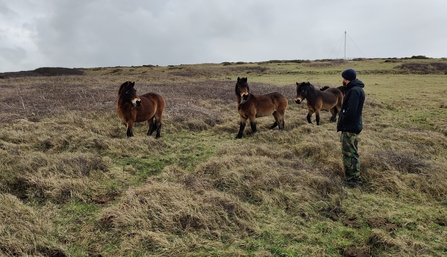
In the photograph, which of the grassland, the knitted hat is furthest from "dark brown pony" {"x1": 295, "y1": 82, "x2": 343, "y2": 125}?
the knitted hat

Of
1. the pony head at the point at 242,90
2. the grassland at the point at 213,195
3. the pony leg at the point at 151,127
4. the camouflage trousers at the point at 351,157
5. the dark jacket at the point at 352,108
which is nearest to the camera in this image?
the grassland at the point at 213,195

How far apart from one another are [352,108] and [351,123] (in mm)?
293

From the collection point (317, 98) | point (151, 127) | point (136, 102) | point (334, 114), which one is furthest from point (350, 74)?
point (334, 114)

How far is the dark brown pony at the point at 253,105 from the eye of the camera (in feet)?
28.3

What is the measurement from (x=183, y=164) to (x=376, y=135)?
607cm

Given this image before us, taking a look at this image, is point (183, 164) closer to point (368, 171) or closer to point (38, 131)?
point (368, 171)

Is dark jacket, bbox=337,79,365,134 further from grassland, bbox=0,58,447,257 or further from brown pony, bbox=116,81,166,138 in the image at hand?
brown pony, bbox=116,81,166,138

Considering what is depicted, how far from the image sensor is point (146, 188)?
4.74m

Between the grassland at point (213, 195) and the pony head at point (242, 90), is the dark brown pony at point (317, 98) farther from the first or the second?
the pony head at point (242, 90)

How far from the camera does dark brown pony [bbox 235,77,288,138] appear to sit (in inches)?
340

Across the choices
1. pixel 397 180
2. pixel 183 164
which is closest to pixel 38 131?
pixel 183 164

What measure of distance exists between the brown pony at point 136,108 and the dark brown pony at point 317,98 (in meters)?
4.55

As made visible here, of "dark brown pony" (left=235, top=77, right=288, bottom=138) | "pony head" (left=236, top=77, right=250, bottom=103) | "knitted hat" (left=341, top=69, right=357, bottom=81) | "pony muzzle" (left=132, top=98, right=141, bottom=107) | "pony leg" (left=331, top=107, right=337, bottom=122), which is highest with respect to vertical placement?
"knitted hat" (left=341, top=69, right=357, bottom=81)

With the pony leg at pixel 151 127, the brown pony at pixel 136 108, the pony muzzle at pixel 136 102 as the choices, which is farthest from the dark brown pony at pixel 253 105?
the pony muzzle at pixel 136 102
